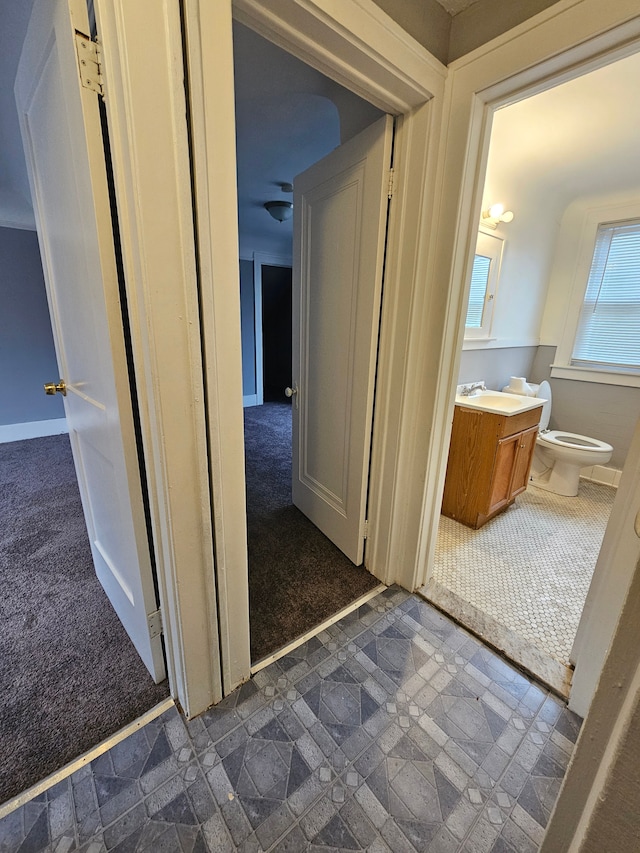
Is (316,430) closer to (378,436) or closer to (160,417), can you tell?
Answer: (378,436)

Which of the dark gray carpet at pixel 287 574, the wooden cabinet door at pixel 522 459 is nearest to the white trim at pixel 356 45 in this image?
the wooden cabinet door at pixel 522 459

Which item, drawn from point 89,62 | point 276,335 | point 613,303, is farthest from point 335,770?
point 276,335

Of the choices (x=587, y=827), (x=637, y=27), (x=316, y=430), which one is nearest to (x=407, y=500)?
(x=316, y=430)

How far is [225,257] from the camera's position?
891 millimetres

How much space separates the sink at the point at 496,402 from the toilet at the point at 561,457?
19.7 inches

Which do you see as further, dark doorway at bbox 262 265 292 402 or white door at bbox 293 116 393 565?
dark doorway at bbox 262 265 292 402

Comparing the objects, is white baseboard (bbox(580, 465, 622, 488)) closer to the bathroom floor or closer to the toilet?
the toilet

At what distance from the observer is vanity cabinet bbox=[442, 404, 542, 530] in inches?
81.7

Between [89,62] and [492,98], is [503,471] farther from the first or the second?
[89,62]

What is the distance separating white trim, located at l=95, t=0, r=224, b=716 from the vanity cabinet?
1.69 meters

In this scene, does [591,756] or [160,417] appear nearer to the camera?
[591,756]

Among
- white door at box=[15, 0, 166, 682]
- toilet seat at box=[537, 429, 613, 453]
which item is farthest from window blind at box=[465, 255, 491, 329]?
white door at box=[15, 0, 166, 682]

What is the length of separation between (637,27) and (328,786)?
2212 mm

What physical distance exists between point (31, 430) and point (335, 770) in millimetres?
4000
